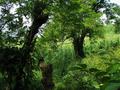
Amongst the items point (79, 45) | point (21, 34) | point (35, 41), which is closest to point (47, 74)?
point (35, 41)

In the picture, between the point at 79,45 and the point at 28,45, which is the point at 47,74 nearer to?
the point at 28,45

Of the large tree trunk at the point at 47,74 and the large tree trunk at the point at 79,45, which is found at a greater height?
the large tree trunk at the point at 79,45

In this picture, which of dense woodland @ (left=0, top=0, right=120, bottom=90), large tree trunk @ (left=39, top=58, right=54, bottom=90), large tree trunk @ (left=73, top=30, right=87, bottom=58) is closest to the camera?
large tree trunk @ (left=39, top=58, right=54, bottom=90)

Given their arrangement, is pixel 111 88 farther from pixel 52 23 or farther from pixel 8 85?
pixel 52 23

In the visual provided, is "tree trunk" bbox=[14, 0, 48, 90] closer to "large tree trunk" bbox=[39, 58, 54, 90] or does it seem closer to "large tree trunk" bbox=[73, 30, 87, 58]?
"large tree trunk" bbox=[39, 58, 54, 90]

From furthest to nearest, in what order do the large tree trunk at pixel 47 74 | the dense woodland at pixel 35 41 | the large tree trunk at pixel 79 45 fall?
the large tree trunk at pixel 79 45
the dense woodland at pixel 35 41
the large tree trunk at pixel 47 74

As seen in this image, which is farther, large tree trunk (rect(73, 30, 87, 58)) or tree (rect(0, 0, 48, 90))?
large tree trunk (rect(73, 30, 87, 58))

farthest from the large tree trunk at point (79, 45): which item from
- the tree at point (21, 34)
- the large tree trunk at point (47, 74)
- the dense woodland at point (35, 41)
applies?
the large tree trunk at point (47, 74)

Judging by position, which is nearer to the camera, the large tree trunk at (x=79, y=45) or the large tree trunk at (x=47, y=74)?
the large tree trunk at (x=47, y=74)

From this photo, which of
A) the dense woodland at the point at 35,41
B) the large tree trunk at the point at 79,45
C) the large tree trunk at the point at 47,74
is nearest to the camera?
the large tree trunk at the point at 47,74

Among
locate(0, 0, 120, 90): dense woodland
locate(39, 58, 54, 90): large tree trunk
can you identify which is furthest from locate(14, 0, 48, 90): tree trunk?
locate(39, 58, 54, 90): large tree trunk

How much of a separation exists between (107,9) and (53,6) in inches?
750

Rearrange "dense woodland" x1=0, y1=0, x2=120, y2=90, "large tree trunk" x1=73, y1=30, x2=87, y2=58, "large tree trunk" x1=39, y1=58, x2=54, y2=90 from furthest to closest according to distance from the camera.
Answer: "large tree trunk" x1=73, y1=30, x2=87, y2=58
"dense woodland" x1=0, y1=0, x2=120, y2=90
"large tree trunk" x1=39, y1=58, x2=54, y2=90

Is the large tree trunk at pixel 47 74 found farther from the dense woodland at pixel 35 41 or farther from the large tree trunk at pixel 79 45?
the large tree trunk at pixel 79 45
